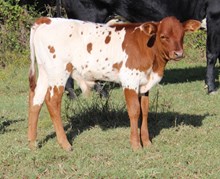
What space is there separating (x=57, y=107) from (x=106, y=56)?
751mm

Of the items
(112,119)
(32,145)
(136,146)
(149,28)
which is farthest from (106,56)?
(112,119)

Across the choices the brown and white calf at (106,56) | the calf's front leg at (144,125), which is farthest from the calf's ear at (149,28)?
the calf's front leg at (144,125)

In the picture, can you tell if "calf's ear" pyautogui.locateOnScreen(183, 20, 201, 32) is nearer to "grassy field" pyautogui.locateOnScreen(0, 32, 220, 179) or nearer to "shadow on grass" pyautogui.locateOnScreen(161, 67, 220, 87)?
"grassy field" pyautogui.locateOnScreen(0, 32, 220, 179)

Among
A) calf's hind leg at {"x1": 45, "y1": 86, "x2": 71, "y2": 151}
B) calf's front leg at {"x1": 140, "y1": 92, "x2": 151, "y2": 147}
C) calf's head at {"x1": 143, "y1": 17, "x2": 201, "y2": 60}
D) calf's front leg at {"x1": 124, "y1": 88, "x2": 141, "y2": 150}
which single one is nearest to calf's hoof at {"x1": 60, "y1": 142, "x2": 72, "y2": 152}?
calf's hind leg at {"x1": 45, "y1": 86, "x2": 71, "y2": 151}

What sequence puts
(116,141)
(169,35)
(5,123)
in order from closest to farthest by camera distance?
(169,35) < (116,141) < (5,123)

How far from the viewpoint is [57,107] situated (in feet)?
20.6

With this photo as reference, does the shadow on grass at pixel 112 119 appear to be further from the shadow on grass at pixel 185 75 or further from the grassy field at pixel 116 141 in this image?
the shadow on grass at pixel 185 75

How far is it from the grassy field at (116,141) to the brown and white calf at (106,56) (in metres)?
0.28

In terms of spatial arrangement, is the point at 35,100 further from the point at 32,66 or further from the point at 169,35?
the point at 169,35

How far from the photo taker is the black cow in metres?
9.19

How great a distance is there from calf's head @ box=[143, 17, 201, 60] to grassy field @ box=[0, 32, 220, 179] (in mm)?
998

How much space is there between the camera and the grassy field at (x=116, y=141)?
5.55m

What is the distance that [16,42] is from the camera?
1401 centimetres

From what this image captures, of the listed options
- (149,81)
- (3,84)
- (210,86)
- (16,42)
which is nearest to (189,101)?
(210,86)
